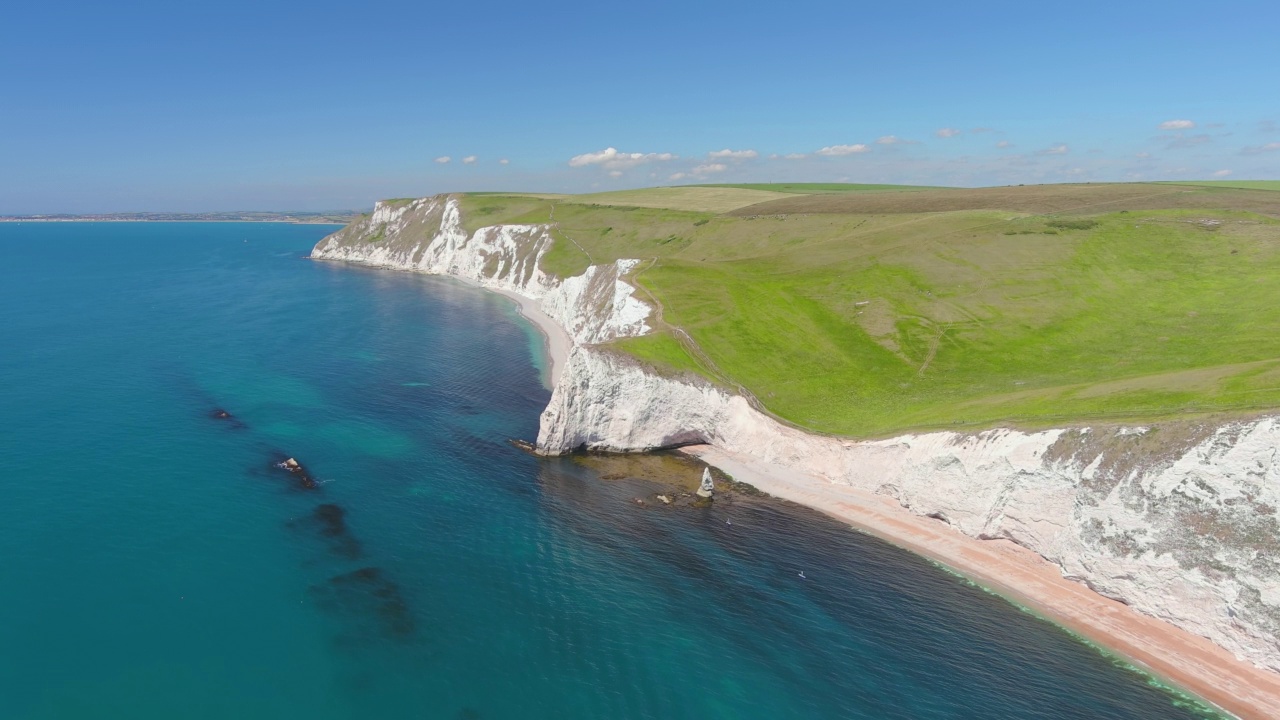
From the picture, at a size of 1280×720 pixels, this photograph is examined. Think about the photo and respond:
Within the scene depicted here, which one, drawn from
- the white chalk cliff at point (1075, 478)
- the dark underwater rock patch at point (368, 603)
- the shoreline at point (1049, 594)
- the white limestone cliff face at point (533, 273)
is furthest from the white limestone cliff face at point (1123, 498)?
the dark underwater rock patch at point (368, 603)

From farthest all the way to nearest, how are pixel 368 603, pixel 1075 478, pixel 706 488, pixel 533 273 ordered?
1. pixel 533 273
2. pixel 706 488
3. pixel 1075 478
4. pixel 368 603

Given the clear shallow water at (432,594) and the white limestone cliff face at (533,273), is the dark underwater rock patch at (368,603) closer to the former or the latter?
the clear shallow water at (432,594)

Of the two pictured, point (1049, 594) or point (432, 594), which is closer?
point (432, 594)

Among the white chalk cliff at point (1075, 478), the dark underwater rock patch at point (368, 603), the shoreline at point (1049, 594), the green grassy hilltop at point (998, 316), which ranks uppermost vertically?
the green grassy hilltop at point (998, 316)

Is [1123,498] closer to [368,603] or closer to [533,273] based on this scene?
[368,603]

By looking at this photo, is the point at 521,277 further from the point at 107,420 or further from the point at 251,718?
the point at 251,718

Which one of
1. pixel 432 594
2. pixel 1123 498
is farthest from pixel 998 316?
pixel 432 594

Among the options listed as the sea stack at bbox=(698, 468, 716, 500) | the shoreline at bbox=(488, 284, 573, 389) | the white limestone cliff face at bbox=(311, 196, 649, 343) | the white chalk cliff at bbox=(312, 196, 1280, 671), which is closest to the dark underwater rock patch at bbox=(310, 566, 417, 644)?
the white chalk cliff at bbox=(312, 196, 1280, 671)

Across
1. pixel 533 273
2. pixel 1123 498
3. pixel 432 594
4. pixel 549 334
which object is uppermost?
pixel 533 273
